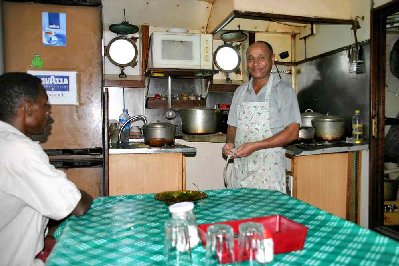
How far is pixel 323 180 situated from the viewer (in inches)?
149

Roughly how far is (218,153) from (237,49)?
170 centimetres

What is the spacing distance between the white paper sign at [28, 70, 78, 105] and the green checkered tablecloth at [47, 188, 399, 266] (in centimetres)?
189

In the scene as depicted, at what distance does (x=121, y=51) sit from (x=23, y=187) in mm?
3406

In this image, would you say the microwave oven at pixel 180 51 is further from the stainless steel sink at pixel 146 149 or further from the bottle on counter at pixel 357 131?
the bottle on counter at pixel 357 131

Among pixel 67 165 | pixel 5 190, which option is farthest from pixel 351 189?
pixel 5 190

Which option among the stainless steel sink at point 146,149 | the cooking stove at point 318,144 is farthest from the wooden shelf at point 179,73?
the cooking stove at point 318,144

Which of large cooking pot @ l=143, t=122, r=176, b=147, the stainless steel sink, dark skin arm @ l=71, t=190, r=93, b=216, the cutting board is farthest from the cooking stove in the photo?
dark skin arm @ l=71, t=190, r=93, b=216

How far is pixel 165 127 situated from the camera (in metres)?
3.78

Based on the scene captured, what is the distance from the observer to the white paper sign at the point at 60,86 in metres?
3.50

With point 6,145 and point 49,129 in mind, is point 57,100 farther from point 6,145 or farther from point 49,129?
point 6,145

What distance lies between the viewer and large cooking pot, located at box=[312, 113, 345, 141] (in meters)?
3.92

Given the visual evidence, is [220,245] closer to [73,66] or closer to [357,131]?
[73,66]

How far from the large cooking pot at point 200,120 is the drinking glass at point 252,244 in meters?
3.10

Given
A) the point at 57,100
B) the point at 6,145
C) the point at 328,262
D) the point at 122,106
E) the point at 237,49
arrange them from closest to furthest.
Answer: the point at 328,262, the point at 6,145, the point at 57,100, the point at 122,106, the point at 237,49
